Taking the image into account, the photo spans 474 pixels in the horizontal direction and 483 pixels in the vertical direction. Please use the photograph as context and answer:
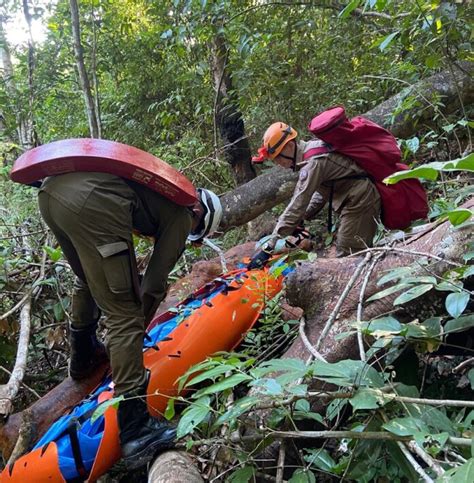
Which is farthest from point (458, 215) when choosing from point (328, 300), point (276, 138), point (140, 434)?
point (276, 138)

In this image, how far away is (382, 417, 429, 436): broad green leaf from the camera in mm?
1316

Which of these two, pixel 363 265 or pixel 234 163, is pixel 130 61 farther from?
pixel 363 265

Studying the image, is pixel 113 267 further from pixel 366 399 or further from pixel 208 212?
pixel 366 399

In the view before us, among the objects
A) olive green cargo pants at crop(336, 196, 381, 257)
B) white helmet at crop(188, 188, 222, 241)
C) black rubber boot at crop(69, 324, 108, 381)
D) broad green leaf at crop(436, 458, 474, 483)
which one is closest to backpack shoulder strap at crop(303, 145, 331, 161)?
olive green cargo pants at crop(336, 196, 381, 257)

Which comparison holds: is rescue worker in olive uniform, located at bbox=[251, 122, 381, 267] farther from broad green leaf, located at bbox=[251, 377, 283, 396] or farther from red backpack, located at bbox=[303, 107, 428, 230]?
broad green leaf, located at bbox=[251, 377, 283, 396]

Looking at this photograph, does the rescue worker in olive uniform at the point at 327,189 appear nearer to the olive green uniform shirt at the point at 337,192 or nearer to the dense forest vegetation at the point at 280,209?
the olive green uniform shirt at the point at 337,192

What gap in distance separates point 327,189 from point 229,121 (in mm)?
2980

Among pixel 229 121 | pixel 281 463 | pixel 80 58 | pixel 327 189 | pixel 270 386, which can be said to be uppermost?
pixel 80 58

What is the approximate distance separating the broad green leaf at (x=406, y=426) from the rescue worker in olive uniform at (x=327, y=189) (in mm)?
2349

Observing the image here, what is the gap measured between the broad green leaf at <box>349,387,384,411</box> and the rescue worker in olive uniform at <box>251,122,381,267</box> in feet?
7.32

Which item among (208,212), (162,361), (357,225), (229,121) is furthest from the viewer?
(229,121)

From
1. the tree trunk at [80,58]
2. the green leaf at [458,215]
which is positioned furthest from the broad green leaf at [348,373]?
the tree trunk at [80,58]

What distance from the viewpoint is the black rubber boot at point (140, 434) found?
2406 millimetres

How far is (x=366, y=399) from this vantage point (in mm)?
1428
